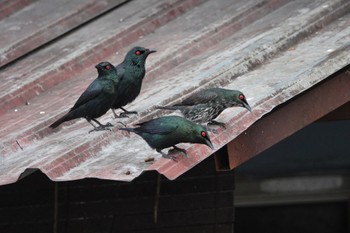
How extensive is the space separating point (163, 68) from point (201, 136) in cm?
219

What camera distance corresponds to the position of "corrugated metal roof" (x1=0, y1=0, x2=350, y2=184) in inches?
243

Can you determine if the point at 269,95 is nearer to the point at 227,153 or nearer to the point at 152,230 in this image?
the point at 227,153

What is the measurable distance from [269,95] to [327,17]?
6.08 ft

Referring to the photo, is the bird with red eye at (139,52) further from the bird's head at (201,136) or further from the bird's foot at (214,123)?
the bird's head at (201,136)

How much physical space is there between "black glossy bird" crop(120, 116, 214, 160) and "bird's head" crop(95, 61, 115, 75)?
30.0 inches

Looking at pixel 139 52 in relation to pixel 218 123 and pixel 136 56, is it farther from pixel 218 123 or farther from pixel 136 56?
pixel 218 123

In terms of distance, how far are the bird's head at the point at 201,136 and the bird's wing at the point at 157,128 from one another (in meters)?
0.14

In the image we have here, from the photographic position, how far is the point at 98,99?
266 inches

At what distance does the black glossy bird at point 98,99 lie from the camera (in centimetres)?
674

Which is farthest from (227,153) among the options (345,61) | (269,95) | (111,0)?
(111,0)

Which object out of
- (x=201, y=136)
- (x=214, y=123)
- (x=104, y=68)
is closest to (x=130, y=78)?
(x=104, y=68)

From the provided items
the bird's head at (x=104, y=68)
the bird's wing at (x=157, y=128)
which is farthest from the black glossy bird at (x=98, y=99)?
the bird's wing at (x=157, y=128)

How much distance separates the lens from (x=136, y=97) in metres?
7.24

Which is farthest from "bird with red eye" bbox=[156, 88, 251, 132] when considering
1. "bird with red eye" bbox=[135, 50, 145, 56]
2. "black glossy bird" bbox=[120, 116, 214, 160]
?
"bird with red eye" bbox=[135, 50, 145, 56]
